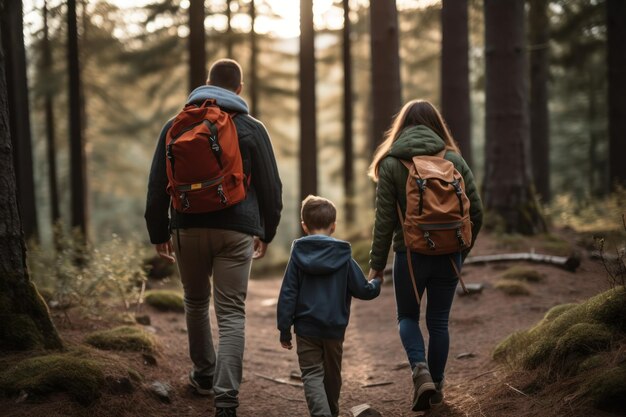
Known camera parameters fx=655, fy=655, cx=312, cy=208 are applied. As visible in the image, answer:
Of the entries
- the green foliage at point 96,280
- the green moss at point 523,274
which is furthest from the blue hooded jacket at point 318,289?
the green moss at point 523,274

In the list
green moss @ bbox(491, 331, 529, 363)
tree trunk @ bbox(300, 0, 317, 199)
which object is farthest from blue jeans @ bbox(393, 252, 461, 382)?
tree trunk @ bbox(300, 0, 317, 199)

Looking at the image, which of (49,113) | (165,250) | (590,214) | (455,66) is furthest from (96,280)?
(49,113)

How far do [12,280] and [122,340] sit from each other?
1.26 m

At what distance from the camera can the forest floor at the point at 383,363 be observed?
450cm

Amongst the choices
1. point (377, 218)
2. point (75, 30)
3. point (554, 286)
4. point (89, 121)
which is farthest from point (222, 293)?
point (89, 121)

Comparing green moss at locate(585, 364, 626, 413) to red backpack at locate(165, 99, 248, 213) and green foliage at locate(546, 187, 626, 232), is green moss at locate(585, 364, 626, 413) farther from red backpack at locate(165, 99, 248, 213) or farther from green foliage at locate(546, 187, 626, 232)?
green foliage at locate(546, 187, 626, 232)

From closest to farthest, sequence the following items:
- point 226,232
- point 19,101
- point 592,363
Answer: point 592,363
point 226,232
point 19,101

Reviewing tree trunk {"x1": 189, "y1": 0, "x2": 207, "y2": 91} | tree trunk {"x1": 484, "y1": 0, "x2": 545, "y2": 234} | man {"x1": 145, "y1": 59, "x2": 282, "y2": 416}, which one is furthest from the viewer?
tree trunk {"x1": 189, "y1": 0, "x2": 207, "y2": 91}

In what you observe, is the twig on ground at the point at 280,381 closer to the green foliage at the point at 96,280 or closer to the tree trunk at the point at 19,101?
the green foliage at the point at 96,280

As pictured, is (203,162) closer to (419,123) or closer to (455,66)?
(419,123)

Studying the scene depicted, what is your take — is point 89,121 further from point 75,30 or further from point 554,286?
point 554,286

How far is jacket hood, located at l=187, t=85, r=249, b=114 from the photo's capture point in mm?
4805

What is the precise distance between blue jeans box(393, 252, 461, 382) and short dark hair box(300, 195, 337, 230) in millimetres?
647

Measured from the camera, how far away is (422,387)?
4559 mm
